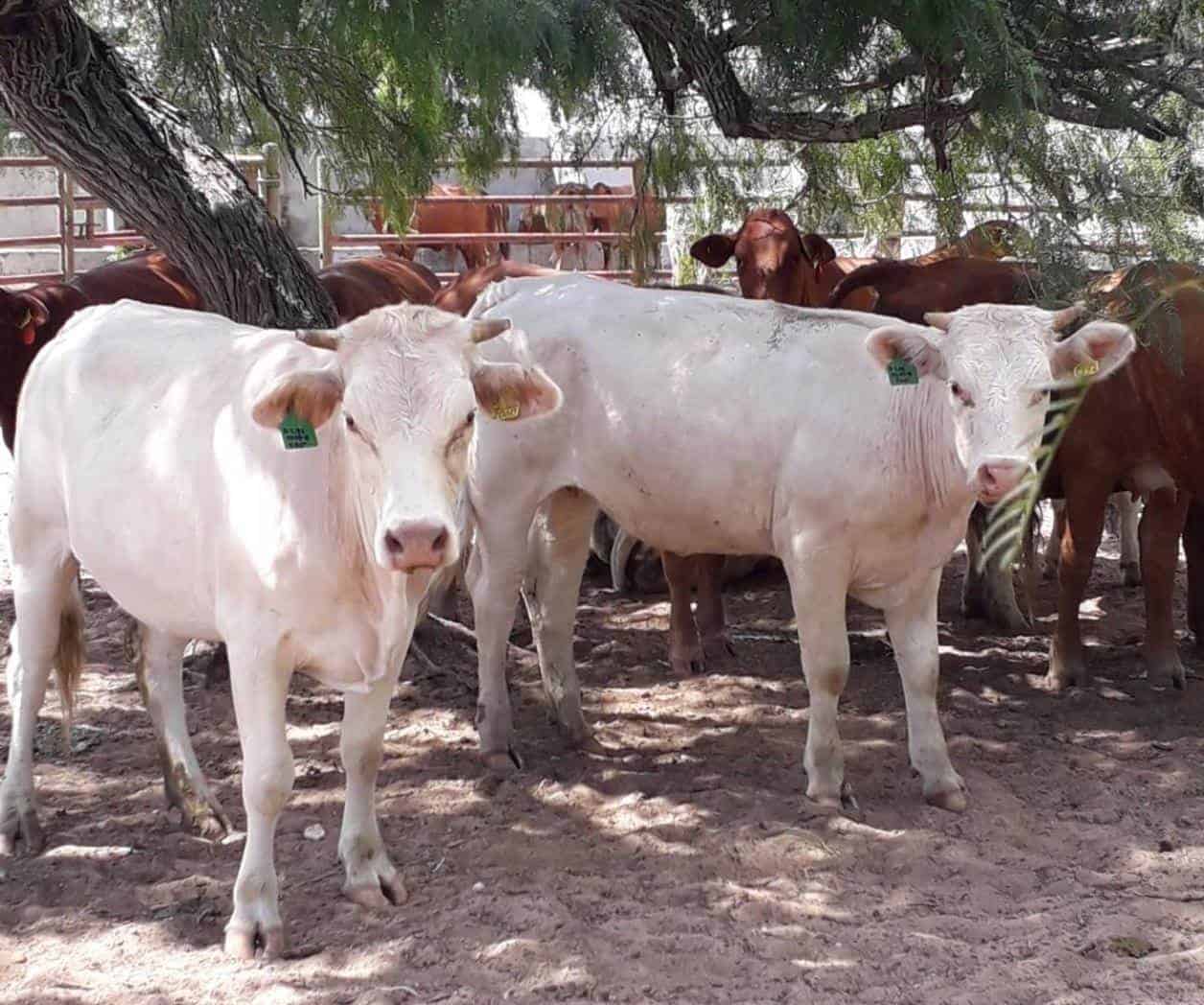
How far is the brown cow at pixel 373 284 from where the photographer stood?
941 cm

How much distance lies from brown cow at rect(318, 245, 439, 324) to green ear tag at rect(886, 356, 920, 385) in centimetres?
417

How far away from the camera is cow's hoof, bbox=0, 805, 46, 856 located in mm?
5145

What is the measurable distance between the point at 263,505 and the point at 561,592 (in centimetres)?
231

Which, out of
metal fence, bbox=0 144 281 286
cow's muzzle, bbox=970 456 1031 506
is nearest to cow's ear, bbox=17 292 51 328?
metal fence, bbox=0 144 281 286

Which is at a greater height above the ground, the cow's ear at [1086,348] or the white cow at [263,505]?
the cow's ear at [1086,348]

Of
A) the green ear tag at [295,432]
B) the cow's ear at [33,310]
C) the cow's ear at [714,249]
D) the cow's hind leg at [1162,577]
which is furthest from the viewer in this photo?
the cow's ear at [714,249]

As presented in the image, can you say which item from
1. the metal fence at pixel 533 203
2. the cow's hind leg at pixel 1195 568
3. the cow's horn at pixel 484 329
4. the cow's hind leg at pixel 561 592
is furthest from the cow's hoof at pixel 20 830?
the cow's hind leg at pixel 1195 568

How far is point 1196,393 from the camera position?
21.9 ft

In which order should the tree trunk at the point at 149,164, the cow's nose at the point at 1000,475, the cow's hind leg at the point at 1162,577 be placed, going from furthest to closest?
the cow's hind leg at the point at 1162,577
the tree trunk at the point at 149,164
the cow's nose at the point at 1000,475

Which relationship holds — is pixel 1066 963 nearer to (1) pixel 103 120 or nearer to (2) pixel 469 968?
(2) pixel 469 968

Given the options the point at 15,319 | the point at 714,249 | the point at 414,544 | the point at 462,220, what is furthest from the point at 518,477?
the point at 462,220

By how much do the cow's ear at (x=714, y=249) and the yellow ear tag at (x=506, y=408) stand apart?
5.41m

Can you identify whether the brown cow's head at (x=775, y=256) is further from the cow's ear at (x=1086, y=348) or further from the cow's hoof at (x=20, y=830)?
the cow's hoof at (x=20, y=830)

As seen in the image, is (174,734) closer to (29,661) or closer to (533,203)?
(29,661)
